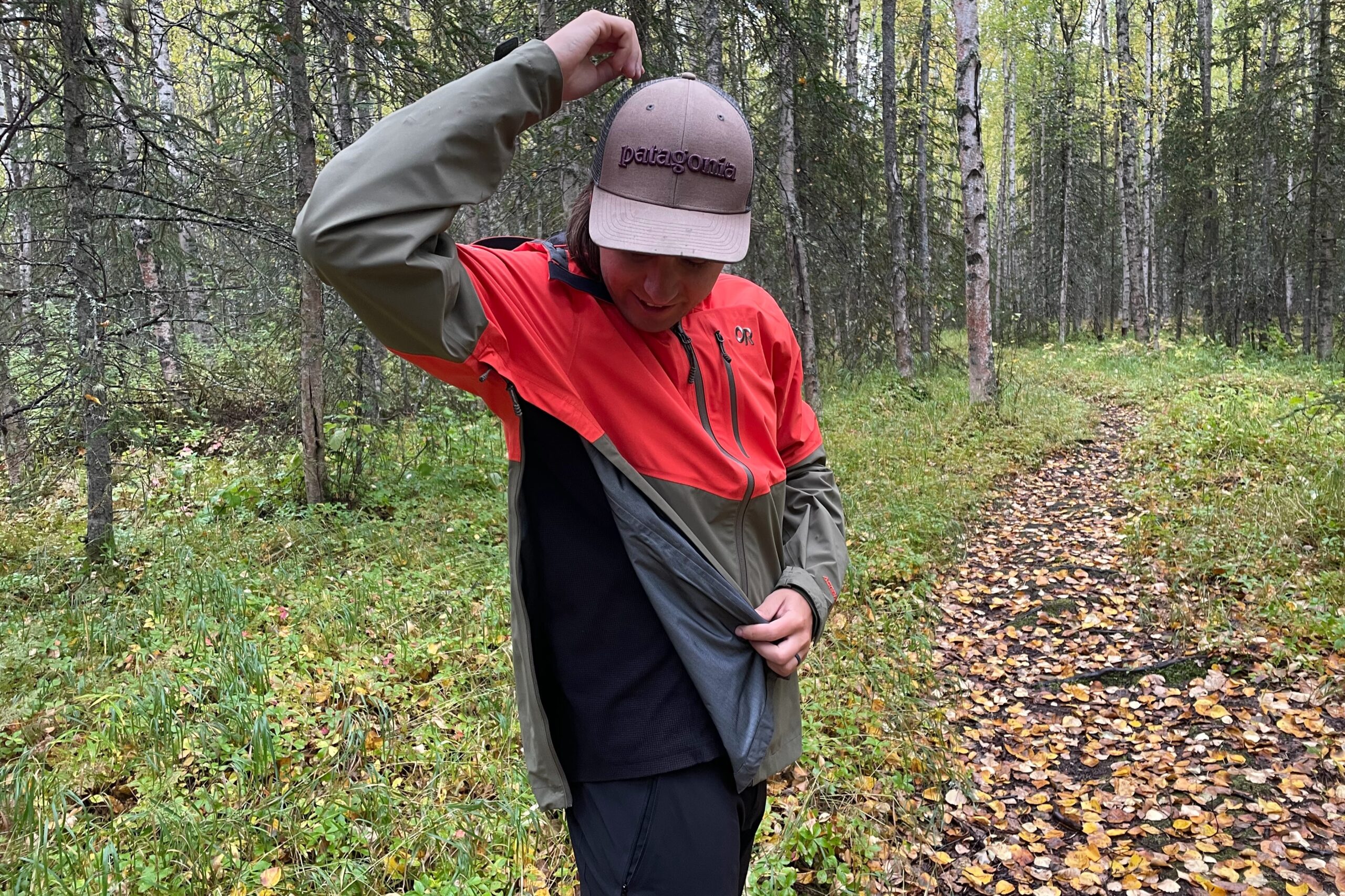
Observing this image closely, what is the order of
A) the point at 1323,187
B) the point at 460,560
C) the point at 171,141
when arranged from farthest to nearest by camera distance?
the point at 1323,187 < the point at 171,141 < the point at 460,560

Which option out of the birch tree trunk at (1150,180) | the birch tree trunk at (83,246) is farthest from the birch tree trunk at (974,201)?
the birch tree trunk at (1150,180)

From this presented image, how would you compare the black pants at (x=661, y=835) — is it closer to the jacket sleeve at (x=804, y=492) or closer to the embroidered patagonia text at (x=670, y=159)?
the jacket sleeve at (x=804, y=492)

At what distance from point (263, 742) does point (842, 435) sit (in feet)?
27.0

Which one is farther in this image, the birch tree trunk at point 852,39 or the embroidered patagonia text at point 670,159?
the birch tree trunk at point 852,39

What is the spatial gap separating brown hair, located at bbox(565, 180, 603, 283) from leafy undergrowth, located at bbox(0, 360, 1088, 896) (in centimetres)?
251

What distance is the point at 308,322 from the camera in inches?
270

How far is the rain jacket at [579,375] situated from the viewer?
1153mm

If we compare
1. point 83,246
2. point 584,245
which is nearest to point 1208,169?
point 83,246

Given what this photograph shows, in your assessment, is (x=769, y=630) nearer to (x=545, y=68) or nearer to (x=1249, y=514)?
(x=545, y=68)

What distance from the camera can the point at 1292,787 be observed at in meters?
3.78

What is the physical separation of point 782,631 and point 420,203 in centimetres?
94

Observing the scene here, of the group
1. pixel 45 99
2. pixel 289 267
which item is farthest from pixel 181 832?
pixel 289 267

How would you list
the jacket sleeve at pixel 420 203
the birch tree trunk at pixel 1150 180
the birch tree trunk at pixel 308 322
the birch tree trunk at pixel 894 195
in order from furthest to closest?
1. the birch tree trunk at pixel 1150 180
2. the birch tree trunk at pixel 894 195
3. the birch tree trunk at pixel 308 322
4. the jacket sleeve at pixel 420 203

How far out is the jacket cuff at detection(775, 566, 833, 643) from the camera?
1562mm
